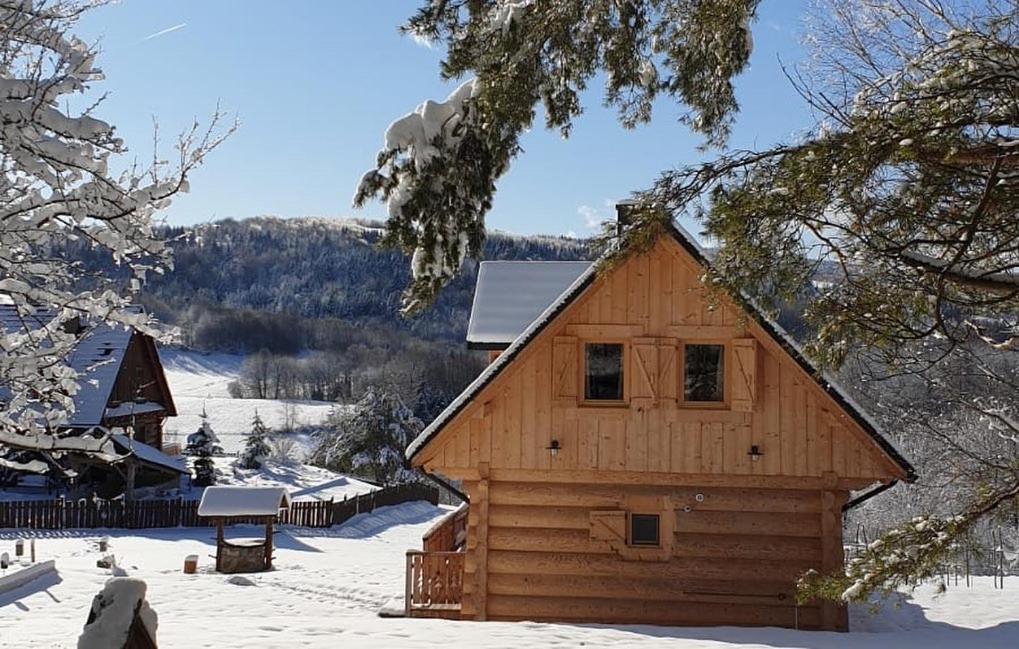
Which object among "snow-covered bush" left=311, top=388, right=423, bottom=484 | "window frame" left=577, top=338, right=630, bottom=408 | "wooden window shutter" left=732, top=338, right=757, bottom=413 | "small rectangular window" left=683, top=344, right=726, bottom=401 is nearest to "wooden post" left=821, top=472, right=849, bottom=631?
"wooden window shutter" left=732, top=338, right=757, bottom=413

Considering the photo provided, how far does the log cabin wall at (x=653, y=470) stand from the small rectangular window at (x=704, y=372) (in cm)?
15

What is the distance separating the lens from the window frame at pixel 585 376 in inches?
501

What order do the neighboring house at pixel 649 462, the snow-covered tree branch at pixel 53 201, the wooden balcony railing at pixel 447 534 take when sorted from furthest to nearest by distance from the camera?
1. the wooden balcony railing at pixel 447 534
2. the neighboring house at pixel 649 462
3. the snow-covered tree branch at pixel 53 201

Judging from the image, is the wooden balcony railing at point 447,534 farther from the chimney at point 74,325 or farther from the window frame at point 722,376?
the chimney at point 74,325

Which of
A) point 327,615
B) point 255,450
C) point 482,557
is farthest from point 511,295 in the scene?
point 255,450

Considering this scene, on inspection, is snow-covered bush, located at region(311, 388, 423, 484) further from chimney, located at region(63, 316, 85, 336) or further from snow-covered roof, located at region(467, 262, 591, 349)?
snow-covered roof, located at region(467, 262, 591, 349)

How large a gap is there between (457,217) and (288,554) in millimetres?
18854

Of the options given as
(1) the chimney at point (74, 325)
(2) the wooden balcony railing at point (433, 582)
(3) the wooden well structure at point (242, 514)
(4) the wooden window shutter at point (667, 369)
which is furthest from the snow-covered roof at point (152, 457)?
(4) the wooden window shutter at point (667, 369)

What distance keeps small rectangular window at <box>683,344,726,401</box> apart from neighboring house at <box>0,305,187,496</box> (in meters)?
22.3

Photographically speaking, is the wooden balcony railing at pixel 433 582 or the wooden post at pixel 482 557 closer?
the wooden post at pixel 482 557

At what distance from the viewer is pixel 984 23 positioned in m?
5.64

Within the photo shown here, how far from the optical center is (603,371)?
12914 mm

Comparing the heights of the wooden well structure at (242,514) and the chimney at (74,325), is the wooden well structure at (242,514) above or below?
below

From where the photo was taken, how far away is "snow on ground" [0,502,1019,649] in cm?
1038
